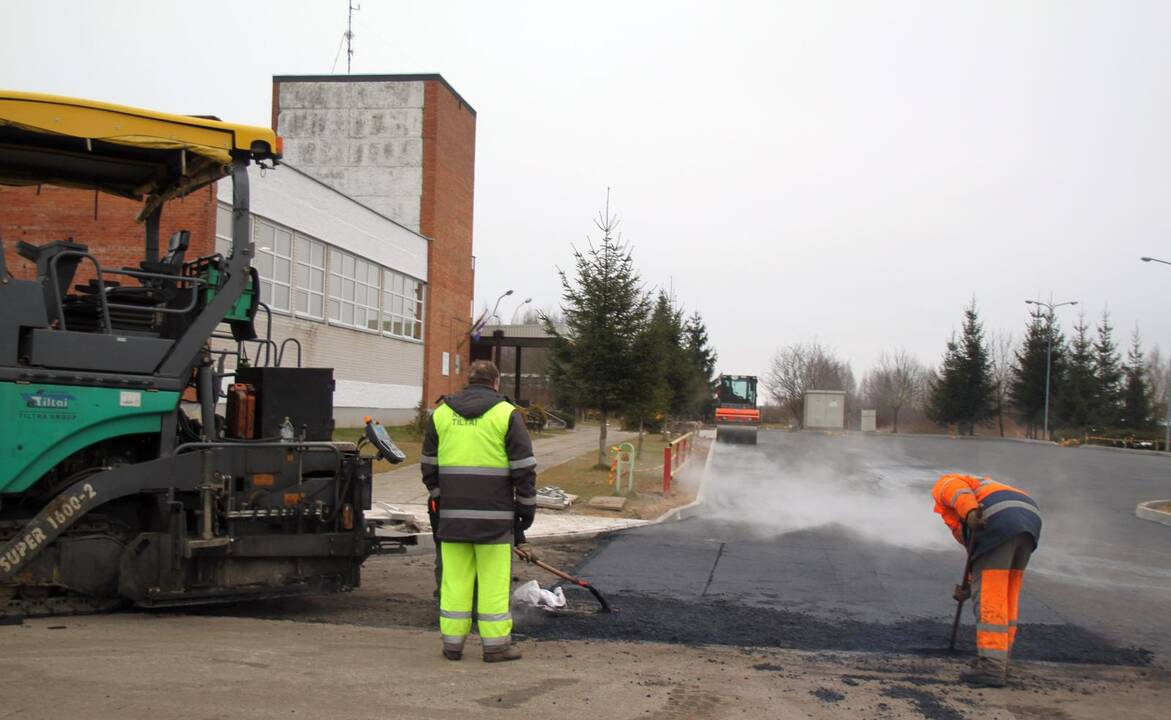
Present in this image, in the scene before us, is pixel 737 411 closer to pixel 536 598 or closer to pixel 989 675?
pixel 536 598

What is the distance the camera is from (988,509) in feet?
20.3

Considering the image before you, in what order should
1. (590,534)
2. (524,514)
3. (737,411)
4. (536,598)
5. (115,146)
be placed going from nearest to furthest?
(524,514) < (115,146) < (536,598) < (590,534) < (737,411)

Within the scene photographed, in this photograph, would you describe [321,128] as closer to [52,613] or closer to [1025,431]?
[52,613]

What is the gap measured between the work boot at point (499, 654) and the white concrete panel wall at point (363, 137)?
32809 millimetres

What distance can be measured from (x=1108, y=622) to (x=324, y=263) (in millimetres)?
23852

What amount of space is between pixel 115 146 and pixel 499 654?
4492 millimetres

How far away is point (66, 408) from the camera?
622 centimetres

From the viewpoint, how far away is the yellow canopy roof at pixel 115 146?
20.9ft

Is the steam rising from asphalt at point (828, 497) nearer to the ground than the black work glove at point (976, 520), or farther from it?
nearer to the ground

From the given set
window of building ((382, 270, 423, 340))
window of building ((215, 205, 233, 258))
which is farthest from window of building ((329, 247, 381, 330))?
window of building ((215, 205, 233, 258))

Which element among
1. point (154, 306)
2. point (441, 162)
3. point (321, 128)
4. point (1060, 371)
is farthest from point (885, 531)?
point (1060, 371)

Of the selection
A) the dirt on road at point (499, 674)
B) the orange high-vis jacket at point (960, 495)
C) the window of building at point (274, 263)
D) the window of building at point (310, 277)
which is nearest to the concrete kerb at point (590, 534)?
the dirt on road at point (499, 674)

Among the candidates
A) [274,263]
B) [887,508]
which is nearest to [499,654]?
[887,508]

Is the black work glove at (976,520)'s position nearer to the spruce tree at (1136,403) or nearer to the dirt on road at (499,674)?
the dirt on road at (499,674)
